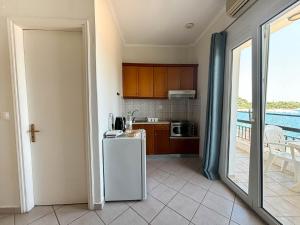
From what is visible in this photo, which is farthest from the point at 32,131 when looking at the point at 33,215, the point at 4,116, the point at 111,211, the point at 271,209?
the point at 271,209

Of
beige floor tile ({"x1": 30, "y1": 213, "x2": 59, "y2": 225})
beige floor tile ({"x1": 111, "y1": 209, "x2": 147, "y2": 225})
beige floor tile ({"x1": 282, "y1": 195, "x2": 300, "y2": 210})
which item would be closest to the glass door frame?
beige floor tile ({"x1": 282, "y1": 195, "x2": 300, "y2": 210})

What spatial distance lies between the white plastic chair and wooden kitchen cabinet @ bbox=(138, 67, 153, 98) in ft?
8.69

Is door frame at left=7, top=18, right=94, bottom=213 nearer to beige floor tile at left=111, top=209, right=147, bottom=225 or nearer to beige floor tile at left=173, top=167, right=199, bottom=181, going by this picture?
beige floor tile at left=111, top=209, right=147, bottom=225

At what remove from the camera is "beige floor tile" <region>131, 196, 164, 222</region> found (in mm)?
1942

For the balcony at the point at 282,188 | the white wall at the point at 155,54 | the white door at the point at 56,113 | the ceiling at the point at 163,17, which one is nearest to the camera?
the balcony at the point at 282,188

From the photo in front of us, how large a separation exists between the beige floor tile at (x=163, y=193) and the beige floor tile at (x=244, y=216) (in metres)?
0.78

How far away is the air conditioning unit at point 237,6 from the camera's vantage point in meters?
2.01

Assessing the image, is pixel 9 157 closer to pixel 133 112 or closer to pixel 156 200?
pixel 156 200

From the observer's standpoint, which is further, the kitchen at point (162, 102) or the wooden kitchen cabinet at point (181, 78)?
the wooden kitchen cabinet at point (181, 78)

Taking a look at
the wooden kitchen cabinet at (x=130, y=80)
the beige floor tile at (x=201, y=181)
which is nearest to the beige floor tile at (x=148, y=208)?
the beige floor tile at (x=201, y=181)

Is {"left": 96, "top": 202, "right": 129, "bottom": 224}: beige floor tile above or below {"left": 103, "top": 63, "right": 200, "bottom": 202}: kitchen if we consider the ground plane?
below

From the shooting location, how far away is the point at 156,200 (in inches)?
88.4

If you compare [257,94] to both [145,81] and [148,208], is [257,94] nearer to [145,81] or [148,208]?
[148,208]

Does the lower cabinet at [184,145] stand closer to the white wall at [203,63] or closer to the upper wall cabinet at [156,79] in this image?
Answer: the white wall at [203,63]
